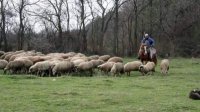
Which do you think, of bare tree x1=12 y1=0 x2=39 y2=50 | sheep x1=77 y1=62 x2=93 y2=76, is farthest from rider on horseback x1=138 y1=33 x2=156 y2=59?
bare tree x1=12 y1=0 x2=39 y2=50

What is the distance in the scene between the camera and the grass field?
10.9m

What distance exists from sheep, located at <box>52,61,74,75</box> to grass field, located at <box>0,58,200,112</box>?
3.95 meters

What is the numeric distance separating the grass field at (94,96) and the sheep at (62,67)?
3.95 metres

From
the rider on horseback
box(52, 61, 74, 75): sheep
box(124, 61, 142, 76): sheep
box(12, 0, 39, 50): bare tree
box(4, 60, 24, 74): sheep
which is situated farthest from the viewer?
box(12, 0, 39, 50): bare tree

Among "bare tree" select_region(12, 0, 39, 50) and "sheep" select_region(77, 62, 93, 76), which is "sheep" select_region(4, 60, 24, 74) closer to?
"sheep" select_region(77, 62, 93, 76)

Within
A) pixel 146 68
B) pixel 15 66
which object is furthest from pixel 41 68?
pixel 146 68

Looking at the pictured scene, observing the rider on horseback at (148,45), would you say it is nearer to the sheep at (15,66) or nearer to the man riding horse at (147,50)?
the man riding horse at (147,50)

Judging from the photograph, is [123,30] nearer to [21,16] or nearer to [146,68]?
[21,16]

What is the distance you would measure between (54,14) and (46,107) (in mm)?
38496

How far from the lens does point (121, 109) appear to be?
10758 mm

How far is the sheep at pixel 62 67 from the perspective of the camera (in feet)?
68.6

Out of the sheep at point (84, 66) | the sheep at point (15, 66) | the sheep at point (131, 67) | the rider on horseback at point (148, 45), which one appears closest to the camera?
the sheep at point (131, 67)

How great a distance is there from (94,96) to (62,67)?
8.56 metres

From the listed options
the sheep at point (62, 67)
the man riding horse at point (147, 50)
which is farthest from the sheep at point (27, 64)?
the man riding horse at point (147, 50)
